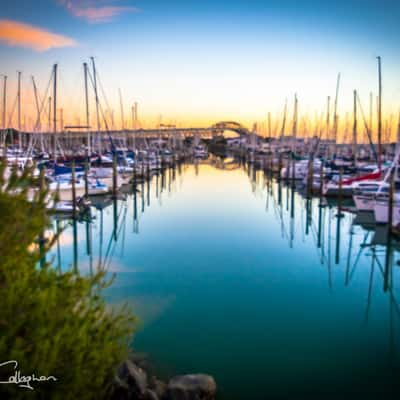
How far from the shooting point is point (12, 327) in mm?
4195

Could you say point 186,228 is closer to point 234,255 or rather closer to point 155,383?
point 234,255

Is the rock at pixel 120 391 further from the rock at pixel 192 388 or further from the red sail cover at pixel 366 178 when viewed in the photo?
the red sail cover at pixel 366 178

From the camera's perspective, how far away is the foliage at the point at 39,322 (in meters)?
4.19

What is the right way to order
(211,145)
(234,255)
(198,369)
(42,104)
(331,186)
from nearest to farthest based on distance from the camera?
(198,369), (234,255), (331,186), (42,104), (211,145)

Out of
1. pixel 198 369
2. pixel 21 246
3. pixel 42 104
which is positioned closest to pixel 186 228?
pixel 198 369

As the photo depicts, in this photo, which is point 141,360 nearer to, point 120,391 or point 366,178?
point 120,391

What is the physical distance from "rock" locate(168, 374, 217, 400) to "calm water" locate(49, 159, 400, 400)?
652 millimetres

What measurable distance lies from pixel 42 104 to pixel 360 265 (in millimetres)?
28304

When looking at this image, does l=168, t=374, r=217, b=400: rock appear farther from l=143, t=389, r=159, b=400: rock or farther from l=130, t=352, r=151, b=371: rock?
l=130, t=352, r=151, b=371: rock

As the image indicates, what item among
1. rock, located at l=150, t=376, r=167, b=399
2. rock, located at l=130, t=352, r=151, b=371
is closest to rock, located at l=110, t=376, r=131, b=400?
rock, located at l=150, t=376, r=167, b=399

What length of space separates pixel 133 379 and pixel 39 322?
3.77 metres

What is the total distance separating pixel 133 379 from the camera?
7.59 metres

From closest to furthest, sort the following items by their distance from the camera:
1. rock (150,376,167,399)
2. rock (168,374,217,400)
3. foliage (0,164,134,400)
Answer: foliage (0,164,134,400) → rock (168,374,217,400) → rock (150,376,167,399)

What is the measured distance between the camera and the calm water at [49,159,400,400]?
9.41 meters
